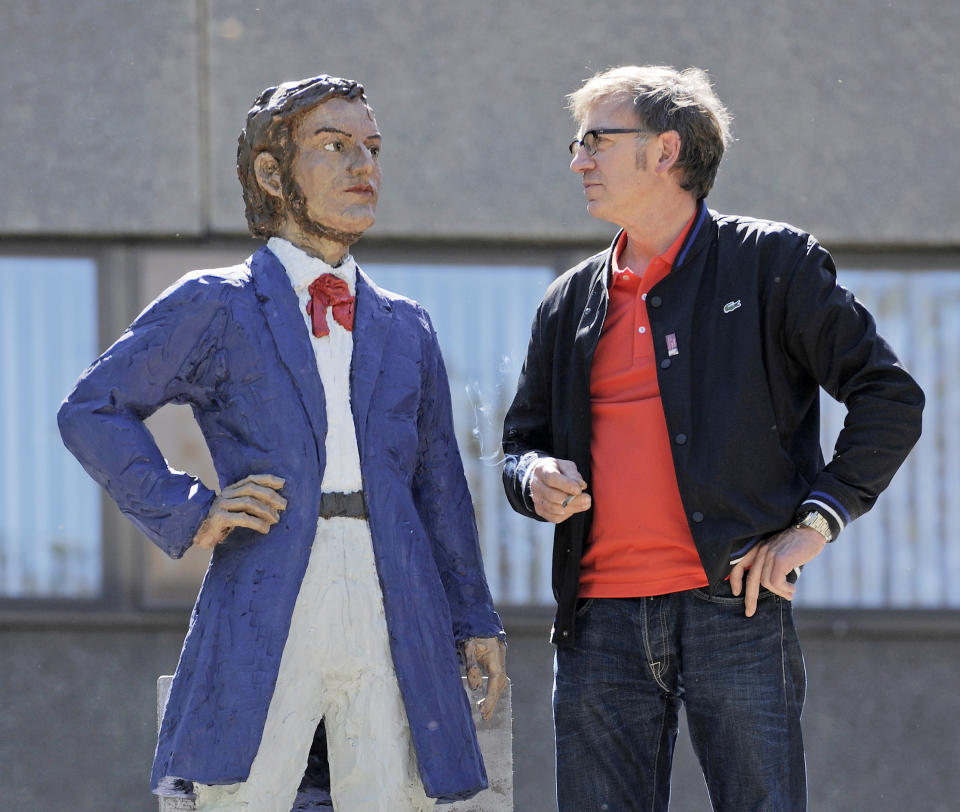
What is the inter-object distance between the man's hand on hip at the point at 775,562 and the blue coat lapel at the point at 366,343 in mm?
845

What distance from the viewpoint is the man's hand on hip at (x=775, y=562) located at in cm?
320

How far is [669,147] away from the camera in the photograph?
3.59 meters

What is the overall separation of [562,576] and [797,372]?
2.29ft

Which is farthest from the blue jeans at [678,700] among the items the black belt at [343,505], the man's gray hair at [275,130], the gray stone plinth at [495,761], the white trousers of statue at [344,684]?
the man's gray hair at [275,130]

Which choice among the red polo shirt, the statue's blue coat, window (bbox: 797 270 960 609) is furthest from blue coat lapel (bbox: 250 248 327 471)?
window (bbox: 797 270 960 609)

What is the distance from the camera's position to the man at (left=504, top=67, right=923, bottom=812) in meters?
3.25

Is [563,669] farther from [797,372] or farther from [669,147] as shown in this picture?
[669,147]

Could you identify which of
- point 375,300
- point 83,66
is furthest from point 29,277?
point 375,300

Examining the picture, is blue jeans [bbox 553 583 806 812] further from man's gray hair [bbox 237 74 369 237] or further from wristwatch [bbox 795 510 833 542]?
man's gray hair [bbox 237 74 369 237]

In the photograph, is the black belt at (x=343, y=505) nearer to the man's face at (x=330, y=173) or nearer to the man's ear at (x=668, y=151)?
the man's face at (x=330, y=173)

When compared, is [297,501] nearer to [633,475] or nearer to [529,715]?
[633,475]

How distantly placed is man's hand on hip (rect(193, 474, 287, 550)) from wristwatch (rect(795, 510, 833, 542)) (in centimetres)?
109

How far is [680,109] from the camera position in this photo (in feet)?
11.8

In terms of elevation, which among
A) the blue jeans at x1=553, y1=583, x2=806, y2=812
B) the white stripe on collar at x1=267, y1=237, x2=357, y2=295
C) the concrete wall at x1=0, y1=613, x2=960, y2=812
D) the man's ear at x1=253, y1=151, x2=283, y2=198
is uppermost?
the man's ear at x1=253, y1=151, x2=283, y2=198
